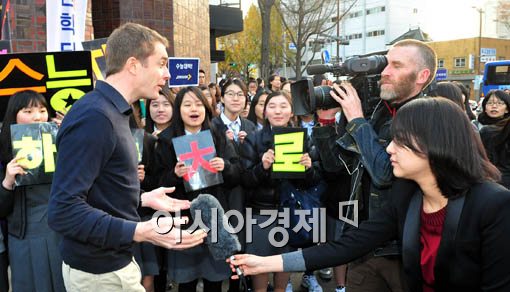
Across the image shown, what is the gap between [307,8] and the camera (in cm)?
2555

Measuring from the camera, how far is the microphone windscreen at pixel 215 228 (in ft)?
7.06

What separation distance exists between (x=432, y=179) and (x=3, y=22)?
4.56 meters

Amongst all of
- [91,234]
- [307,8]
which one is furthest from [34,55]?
[307,8]

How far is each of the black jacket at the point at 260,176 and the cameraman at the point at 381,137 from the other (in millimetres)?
1091

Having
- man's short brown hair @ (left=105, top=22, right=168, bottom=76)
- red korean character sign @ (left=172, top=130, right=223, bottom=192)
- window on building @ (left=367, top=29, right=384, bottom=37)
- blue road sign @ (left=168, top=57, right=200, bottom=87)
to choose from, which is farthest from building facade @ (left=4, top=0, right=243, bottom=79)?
window on building @ (left=367, top=29, right=384, bottom=37)

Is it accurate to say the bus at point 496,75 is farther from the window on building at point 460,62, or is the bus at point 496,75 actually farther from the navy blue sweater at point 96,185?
the window on building at point 460,62

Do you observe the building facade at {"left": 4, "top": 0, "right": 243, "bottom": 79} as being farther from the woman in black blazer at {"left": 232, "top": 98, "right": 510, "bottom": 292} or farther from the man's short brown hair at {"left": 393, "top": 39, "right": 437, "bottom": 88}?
the woman in black blazer at {"left": 232, "top": 98, "right": 510, "bottom": 292}

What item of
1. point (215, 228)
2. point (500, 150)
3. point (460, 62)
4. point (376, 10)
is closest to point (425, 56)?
point (215, 228)

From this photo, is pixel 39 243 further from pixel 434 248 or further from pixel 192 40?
pixel 192 40

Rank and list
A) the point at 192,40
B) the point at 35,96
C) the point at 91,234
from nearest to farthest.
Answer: the point at 91,234
the point at 35,96
the point at 192,40

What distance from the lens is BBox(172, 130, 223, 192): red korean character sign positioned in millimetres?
3562

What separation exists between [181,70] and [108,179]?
15.4ft

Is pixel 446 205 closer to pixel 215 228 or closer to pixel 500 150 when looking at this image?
pixel 215 228

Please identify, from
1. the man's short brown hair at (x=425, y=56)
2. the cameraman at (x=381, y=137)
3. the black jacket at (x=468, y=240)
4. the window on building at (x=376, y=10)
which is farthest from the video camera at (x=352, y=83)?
the window on building at (x=376, y=10)
